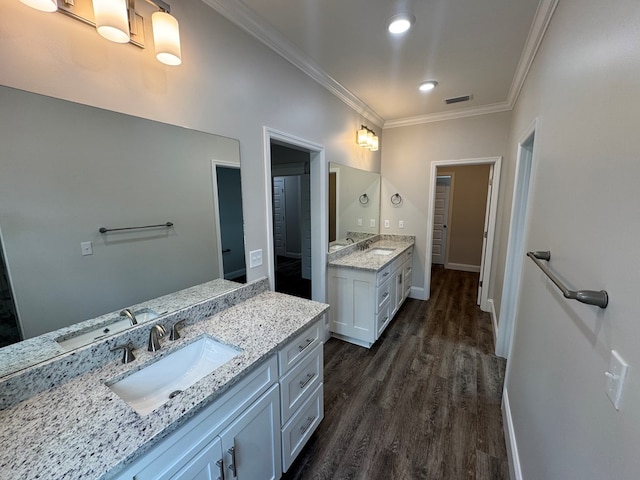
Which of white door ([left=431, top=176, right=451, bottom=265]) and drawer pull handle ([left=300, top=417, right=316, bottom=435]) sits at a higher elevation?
white door ([left=431, top=176, right=451, bottom=265])

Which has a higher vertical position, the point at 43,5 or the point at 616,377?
the point at 43,5

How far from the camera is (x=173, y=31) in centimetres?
115

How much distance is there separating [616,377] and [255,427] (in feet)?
4.16

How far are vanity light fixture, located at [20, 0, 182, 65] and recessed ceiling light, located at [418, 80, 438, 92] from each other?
2.23 m

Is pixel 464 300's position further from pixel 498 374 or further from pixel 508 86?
pixel 508 86

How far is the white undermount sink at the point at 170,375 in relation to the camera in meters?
1.09

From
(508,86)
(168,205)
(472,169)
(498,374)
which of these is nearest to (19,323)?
(168,205)

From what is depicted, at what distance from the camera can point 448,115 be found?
350 cm

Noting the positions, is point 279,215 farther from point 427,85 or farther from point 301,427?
point 301,427

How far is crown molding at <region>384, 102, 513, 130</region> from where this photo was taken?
322 cm

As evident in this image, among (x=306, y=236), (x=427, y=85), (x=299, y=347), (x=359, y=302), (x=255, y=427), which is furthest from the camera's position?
(x=306, y=236)

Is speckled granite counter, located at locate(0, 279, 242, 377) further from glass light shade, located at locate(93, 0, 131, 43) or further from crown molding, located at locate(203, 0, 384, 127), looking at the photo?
crown molding, located at locate(203, 0, 384, 127)

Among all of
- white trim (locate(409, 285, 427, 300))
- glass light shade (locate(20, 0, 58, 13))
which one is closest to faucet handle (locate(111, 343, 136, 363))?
glass light shade (locate(20, 0, 58, 13))

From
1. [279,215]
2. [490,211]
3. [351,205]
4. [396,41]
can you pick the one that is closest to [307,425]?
[351,205]
